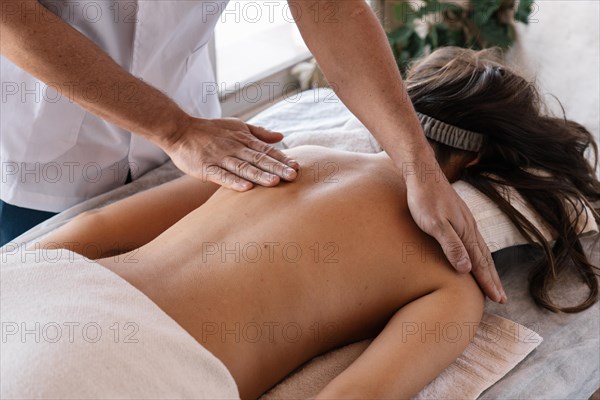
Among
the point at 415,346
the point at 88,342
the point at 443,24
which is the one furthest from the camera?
the point at 443,24

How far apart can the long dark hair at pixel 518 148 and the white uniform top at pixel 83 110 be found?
533 mm

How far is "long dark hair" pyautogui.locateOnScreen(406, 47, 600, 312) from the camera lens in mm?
1587

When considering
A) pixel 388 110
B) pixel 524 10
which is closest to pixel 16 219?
pixel 388 110

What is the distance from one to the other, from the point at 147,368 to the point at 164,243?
12.7 inches

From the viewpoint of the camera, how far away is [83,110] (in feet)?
5.37

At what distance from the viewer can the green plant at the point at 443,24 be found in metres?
2.96

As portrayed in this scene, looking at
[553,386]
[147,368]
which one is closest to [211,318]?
[147,368]

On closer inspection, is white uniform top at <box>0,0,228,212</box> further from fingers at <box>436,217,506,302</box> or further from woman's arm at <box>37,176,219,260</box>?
fingers at <box>436,217,506,302</box>

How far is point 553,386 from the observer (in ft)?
4.56

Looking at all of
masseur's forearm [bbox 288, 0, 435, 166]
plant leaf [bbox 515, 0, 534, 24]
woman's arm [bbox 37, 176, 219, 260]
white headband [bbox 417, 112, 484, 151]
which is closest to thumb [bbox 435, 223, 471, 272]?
masseur's forearm [bbox 288, 0, 435, 166]

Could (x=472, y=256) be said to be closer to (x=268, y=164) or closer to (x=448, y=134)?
(x=448, y=134)

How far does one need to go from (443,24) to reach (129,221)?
6.52 ft

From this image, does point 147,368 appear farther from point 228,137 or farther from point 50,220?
point 50,220

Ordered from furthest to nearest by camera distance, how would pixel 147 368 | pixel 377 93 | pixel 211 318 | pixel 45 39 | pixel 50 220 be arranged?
pixel 50 220, pixel 377 93, pixel 45 39, pixel 211 318, pixel 147 368
